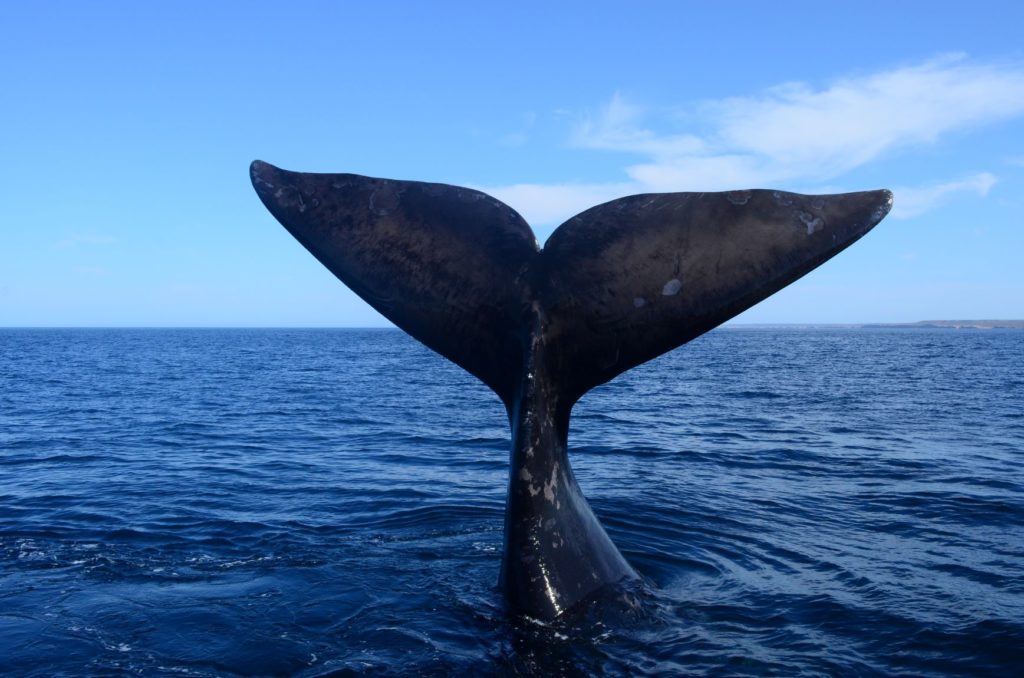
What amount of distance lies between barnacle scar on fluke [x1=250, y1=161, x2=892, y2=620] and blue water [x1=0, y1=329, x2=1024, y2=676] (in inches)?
23.4

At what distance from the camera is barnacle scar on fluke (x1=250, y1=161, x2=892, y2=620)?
490cm

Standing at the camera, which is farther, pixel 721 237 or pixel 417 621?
pixel 417 621

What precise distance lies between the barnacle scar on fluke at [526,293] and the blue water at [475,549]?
23.4 inches

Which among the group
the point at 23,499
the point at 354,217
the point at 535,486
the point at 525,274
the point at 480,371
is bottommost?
the point at 23,499

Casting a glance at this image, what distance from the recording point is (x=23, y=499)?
35.8 feet

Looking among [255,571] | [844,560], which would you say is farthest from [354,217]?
[844,560]

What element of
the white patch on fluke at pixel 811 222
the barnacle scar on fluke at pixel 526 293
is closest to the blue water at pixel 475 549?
the barnacle scar on fluke at pixel 526 293

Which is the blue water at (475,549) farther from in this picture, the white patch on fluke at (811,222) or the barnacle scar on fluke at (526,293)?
the white patch on fluke at (811,222)

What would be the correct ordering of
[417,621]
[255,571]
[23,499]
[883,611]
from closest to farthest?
[417,621], [883,611], [255,571], [23,499]

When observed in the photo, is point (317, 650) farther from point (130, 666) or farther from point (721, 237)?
point (721, 237)

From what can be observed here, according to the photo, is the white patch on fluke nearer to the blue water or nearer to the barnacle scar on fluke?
the barnacle scar on fluke

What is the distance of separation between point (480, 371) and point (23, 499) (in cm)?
823

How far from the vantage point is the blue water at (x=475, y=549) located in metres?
5.42

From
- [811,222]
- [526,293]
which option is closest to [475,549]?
[526,293]
